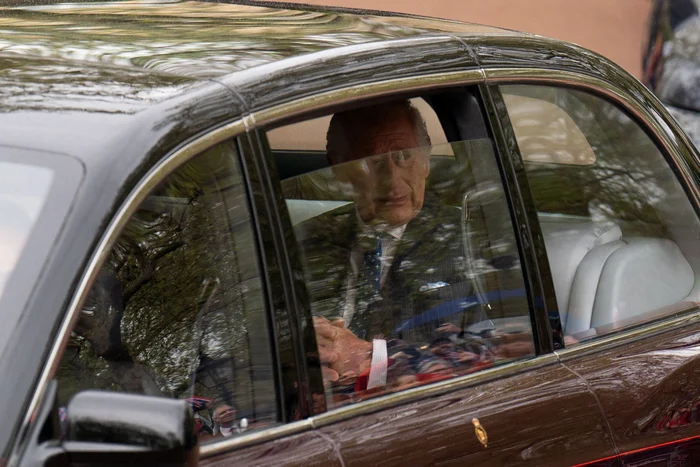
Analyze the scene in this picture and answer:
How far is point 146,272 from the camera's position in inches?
89.8

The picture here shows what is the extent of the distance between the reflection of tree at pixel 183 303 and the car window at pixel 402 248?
0.45ft

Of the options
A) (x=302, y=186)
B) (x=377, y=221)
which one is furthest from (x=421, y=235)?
(x=302, y=186)

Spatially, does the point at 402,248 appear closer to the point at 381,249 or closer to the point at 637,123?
the point at 381,249

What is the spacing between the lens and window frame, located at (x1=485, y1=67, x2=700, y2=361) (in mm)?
2633

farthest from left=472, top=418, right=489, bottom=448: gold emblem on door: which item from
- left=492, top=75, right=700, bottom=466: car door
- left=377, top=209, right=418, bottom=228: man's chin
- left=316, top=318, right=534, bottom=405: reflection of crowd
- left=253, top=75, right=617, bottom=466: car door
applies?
left=377, top=209, right=418, bottom=228: man's chin

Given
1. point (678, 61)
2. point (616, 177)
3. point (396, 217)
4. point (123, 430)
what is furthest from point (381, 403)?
point (678, 61)

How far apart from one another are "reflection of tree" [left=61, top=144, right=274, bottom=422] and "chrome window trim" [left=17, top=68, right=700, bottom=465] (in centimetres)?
7

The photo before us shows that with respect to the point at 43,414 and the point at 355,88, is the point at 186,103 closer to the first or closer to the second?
the point at 355,88

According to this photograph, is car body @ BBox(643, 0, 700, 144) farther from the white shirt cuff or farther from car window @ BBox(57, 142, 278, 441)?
car window @ BBox(57, 142, 278, 441)

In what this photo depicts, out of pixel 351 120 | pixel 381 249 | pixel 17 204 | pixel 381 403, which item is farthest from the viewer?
pixel 381 249

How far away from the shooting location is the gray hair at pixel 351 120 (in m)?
2.38

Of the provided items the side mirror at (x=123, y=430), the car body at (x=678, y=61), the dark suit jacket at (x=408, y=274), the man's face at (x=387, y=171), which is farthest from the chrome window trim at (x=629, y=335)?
the car body at (x=678, y=61)

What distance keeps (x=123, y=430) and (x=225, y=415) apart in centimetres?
50

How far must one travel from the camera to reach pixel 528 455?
7.76 ft
